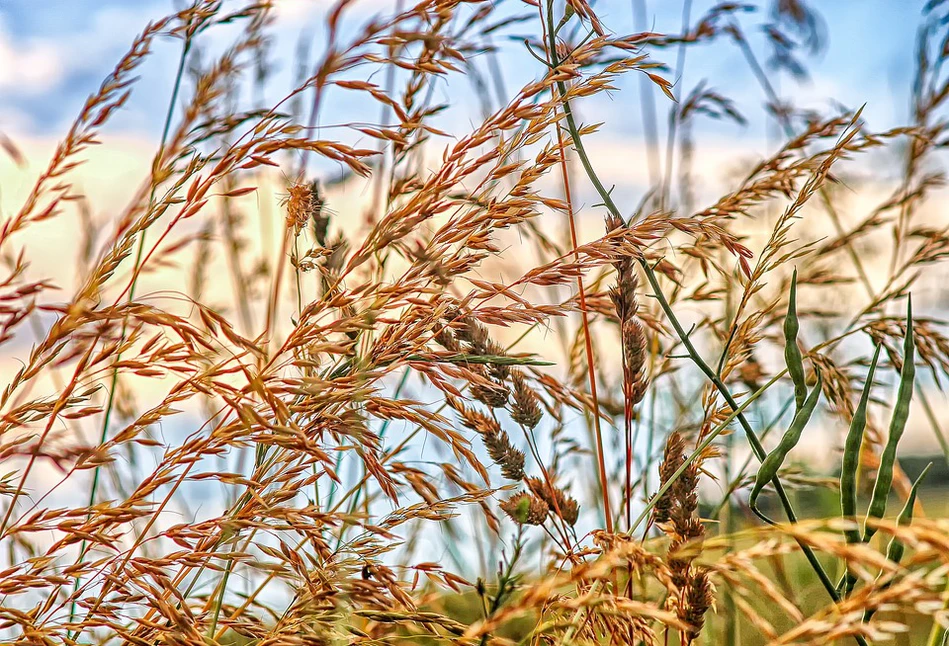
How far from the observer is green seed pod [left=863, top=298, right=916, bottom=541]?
0.98m

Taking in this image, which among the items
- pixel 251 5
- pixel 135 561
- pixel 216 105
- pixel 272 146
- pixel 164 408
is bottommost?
pixel 135 561

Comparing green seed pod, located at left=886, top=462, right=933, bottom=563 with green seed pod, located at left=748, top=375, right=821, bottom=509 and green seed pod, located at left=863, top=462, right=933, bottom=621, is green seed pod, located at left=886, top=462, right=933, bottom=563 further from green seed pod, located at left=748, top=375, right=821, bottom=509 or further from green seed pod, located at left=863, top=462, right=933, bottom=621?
green seed pod, located at left=748, top=375, right=821, bottom=509

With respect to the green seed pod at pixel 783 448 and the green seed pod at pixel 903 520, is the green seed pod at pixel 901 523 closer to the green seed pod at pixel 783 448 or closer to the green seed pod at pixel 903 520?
the green seed pod at pixel 903 520

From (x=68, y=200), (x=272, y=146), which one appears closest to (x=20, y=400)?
(x=68, y=200)

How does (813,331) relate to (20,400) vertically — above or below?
above

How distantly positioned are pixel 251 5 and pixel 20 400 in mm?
696

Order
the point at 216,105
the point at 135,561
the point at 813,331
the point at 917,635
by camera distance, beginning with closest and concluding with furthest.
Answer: the point at 135,561 < the point at 216,105 < the point at 917,635 < the point at 813,331

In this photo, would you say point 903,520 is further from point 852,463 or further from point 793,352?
point 793,352

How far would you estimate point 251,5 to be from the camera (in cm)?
142

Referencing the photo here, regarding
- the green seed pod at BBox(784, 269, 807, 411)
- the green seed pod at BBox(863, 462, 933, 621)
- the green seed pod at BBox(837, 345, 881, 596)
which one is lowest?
the green seed pod at BBox(863, 462, 933, 621)

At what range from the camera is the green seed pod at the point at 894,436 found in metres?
0.98

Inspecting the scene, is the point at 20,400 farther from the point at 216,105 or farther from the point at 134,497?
the point at 216,105

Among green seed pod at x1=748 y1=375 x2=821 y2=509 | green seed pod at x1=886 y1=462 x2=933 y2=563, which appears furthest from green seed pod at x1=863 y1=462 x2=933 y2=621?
green seed pod at x1=748 y1=375 x2=821 y2=509

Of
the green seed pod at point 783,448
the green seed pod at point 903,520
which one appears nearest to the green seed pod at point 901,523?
the green seed pod at point 903,520
